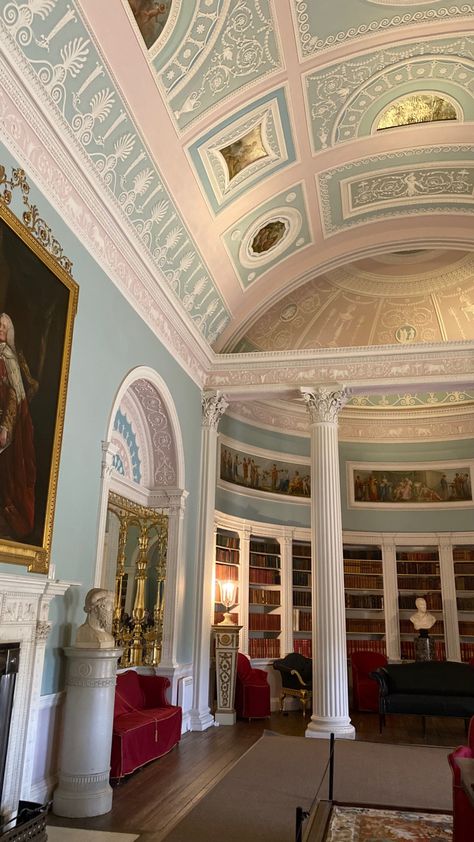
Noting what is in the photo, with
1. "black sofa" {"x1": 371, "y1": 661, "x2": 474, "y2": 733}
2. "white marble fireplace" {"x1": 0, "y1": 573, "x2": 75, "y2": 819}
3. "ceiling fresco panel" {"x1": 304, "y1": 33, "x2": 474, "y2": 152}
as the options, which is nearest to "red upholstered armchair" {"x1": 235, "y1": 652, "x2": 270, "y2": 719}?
"black sofa" {"x1": 371, "y1": 661, "x2": 474, "y2": 733}

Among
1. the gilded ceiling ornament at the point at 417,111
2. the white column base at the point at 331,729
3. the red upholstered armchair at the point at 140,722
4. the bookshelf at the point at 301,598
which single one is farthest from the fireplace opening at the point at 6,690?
the bookshelf at the point at 301,598

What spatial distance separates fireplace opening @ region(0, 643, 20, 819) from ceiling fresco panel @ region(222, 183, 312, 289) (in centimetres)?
690

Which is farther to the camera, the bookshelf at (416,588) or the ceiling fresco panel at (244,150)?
the bookshelf at (416,588)

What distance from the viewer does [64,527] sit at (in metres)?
6.21

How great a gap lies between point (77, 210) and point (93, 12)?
1774 mm

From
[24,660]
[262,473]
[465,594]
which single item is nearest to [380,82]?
[24,660]

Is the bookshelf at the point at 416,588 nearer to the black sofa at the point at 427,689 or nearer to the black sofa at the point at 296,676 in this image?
the black sofa at the point at 427,689

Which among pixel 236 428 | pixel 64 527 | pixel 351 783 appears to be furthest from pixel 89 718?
pixel 236 428

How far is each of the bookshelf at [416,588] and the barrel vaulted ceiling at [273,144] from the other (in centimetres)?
487

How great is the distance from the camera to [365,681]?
12.3m

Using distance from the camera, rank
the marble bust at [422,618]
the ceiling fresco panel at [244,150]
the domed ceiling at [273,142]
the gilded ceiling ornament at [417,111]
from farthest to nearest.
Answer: the marble bust at [422,618] → the gilded ceiling ornament at [417,111] → the ceiling fresco panel at [244,150] → the domed ceiling at [273,142]

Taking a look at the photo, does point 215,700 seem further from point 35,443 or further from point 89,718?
point 35,443

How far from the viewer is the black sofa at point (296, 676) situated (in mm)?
11578

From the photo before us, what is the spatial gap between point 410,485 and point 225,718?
6.91 m
